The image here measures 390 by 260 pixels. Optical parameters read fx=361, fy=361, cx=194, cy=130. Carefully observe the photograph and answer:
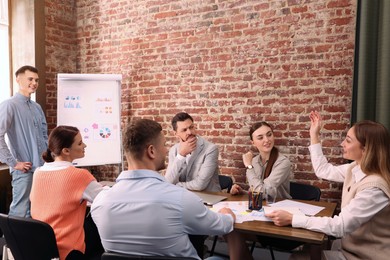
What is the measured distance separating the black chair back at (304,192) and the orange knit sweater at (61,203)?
180 centimetres

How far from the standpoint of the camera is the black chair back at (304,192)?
9.54 ft

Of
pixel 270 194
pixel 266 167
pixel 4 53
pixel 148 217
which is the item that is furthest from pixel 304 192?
pixel 4 53

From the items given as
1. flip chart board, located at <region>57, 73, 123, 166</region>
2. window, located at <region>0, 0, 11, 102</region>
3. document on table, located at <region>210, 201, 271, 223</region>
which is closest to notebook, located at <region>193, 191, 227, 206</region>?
document on table, located at <region>210, 201, 271, 223</region>

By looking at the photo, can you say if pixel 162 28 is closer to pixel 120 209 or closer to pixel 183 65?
pixel 183 65

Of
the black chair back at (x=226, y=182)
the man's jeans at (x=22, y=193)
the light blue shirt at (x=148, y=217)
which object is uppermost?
the light blue shirt at (x=148, y=217)

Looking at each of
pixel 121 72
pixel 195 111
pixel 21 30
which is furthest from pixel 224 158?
pixel 21 30

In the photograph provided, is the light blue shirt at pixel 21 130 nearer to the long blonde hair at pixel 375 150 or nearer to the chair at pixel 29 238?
the chair at pixel 29 238

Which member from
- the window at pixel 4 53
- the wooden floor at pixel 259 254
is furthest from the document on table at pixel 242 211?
the window at pixel 4 53

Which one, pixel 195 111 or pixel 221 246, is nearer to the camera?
pixel 221 246

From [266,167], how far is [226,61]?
4.30ft

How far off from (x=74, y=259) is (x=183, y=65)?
8.45 ft

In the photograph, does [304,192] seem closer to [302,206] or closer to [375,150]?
[302,206]

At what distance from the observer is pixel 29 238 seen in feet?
6.03

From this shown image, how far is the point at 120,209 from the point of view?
1526mm
